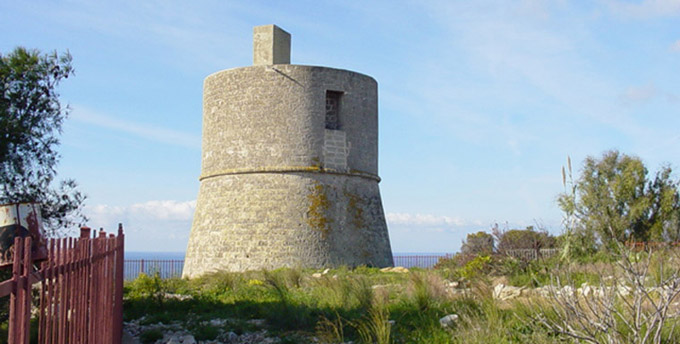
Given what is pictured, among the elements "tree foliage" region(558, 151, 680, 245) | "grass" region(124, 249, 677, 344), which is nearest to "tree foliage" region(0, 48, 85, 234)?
"grass" region(124, 249, 677, 344)

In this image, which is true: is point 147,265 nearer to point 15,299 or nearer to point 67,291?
point 67,291

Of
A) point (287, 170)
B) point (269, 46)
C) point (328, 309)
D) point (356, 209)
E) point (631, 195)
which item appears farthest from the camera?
point (631, 195)

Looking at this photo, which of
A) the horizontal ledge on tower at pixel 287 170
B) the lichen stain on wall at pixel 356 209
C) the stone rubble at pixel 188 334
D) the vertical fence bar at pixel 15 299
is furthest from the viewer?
the lichen stain on wall at pixel 356 209

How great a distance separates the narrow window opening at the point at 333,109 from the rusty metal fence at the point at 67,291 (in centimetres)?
1184

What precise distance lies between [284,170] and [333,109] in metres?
2.39

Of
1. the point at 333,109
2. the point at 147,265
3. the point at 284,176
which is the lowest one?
the point at 147,265

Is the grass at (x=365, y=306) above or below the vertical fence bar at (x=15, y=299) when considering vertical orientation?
below

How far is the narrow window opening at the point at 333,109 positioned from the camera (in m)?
18.5

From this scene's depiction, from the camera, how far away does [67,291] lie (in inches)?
163

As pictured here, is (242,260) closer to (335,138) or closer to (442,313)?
(335,138)

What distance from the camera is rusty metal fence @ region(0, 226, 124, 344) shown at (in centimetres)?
307

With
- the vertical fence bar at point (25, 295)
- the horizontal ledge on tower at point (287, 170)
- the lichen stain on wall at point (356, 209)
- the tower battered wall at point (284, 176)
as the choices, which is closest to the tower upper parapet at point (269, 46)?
the tower battered wall at point (284, 176)

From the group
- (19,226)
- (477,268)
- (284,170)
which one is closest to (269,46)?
(284,170)

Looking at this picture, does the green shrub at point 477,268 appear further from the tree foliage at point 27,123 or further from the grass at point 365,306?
the tree foliage at point 27,123
